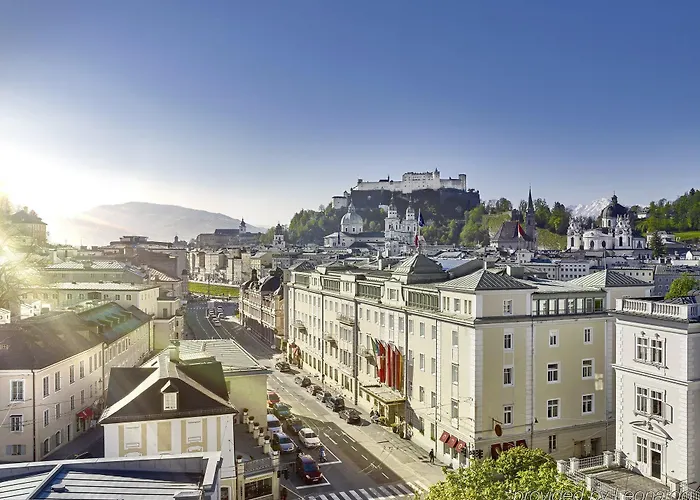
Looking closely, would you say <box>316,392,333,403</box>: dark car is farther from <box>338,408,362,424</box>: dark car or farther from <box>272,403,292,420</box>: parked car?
<box>272,403,292,420</box>: parked car

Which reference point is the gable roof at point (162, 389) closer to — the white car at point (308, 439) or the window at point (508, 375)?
the white car at point (308, 439)

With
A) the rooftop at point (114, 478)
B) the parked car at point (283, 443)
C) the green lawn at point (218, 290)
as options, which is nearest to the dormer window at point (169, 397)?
the rooftop at point (114, 478)

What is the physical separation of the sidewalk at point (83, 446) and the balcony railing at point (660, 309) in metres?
26.5

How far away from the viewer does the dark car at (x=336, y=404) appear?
53275 millimetres

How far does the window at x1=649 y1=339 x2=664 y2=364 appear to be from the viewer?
27.4 m

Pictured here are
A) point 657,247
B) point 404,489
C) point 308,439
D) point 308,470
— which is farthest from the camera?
point 657,247

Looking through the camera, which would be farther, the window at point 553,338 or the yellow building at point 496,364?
the window at point 553,338

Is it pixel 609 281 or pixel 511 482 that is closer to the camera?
pixel 511 482

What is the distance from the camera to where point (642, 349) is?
93.2 feet

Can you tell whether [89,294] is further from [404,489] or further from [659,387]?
[659,387]

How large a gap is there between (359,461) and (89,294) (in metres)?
34.7

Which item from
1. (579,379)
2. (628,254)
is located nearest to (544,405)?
(579,379)

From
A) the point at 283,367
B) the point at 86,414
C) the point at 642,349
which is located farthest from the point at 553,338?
the point at 283,367

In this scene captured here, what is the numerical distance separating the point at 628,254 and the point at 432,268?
158894mm
